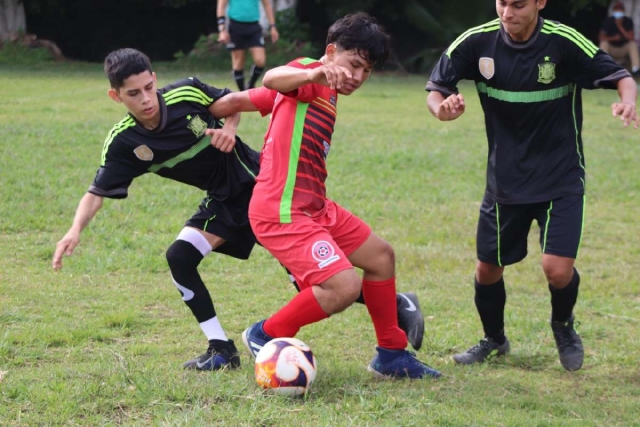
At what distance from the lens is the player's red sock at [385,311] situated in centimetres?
445

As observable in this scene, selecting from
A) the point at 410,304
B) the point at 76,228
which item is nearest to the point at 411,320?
the point at 410,304

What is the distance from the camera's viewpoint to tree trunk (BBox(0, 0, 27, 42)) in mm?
21156

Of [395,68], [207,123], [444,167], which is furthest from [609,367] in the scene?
[395,68]

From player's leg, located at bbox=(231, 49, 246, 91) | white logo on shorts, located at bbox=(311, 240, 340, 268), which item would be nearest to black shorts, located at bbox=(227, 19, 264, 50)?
player's leg, located at bbox=(231, 49, 246, 91)

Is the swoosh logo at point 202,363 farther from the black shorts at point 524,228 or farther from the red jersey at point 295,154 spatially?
the black shorts at point 524,228

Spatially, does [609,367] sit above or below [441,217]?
above

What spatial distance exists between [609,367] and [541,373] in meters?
0.39

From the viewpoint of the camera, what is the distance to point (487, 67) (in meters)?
4.46

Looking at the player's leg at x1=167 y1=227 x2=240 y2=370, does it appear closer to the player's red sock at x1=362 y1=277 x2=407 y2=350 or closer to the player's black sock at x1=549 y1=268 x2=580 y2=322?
the player's red sock at x1=362 y1=277 x2=407 y2=350

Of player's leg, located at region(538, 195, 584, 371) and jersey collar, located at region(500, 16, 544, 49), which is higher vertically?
jersey collar, located at region(500, 16, 544, 49)

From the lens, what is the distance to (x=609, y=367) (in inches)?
189

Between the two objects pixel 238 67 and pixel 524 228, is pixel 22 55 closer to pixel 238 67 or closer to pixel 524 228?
pixel 238 67

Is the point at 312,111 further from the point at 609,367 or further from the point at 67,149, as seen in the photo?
the point at 67,149

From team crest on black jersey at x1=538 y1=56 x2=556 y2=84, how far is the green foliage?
16496 mm
